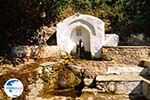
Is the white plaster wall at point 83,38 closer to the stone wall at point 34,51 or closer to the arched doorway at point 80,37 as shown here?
the arched doorway at point 80,37

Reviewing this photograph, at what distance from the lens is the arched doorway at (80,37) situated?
71.4 feet

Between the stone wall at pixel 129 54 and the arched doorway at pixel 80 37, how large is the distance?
101 inches

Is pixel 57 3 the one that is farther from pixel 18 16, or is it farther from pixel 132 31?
pixel 132 31

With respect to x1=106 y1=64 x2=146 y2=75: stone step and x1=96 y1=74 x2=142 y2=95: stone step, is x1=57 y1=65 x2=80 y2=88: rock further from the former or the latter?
x1=96 y1=74 x2=142 y2=95: stone step

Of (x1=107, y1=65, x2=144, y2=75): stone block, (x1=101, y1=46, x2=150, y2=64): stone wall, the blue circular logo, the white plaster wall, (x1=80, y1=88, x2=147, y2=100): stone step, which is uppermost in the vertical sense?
the white plaster wall

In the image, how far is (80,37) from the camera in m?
22.2

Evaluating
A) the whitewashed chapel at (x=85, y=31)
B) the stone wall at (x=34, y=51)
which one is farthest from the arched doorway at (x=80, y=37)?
the stone wall at (x=34, y=51)

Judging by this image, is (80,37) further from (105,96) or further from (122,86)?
(105,96)

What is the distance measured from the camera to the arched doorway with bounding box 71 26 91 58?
21766 millimetres

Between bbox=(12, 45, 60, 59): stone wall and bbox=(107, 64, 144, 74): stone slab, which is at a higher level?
bbox=(12, 45, 60, 59): stone wall

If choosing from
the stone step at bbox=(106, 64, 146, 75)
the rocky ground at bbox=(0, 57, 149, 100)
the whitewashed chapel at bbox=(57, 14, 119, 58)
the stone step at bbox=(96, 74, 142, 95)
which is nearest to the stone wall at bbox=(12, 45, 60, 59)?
→ the rocky ground at bbox=(0, 57, 149, 100)

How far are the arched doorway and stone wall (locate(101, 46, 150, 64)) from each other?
2.57m

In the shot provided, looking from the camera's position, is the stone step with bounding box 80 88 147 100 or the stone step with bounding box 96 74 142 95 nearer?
the stone step with bounding box 80 88 147 100

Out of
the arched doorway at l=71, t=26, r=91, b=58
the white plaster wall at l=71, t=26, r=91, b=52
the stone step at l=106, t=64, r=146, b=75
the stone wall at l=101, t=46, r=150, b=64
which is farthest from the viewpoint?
the white plaster wall at l=71, t=26, r=91, b=52
